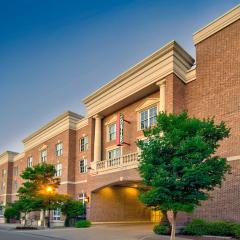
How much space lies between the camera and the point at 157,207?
62.8ft

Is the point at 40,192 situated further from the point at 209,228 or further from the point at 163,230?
the point at 209,228

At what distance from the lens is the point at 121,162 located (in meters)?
31.4

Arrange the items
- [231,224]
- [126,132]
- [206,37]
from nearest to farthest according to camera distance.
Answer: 1. [231,224]
2. [206,37]
3. [126,132]

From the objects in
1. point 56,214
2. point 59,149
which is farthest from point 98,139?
point 56,214

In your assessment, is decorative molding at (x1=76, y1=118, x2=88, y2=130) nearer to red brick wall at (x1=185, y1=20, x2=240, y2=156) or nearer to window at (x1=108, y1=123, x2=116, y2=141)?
window at (x1=108, y1=123, x2=116, y2=141)

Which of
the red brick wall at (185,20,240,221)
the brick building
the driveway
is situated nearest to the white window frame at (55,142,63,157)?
the brick building

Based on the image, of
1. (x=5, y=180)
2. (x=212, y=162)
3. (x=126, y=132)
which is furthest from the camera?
(x=5, y=180)

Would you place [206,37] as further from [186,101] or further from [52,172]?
[52,172]

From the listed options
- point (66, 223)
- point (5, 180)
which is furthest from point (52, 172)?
point (5, 180)

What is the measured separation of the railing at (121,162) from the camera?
1184 inches

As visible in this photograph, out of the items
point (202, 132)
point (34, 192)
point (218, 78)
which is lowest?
point (34, 192)

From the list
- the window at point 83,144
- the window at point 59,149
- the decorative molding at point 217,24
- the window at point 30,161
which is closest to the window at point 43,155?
the window at point 59,149

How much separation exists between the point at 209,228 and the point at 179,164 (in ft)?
25.0

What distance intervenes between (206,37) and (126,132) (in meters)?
12.1
